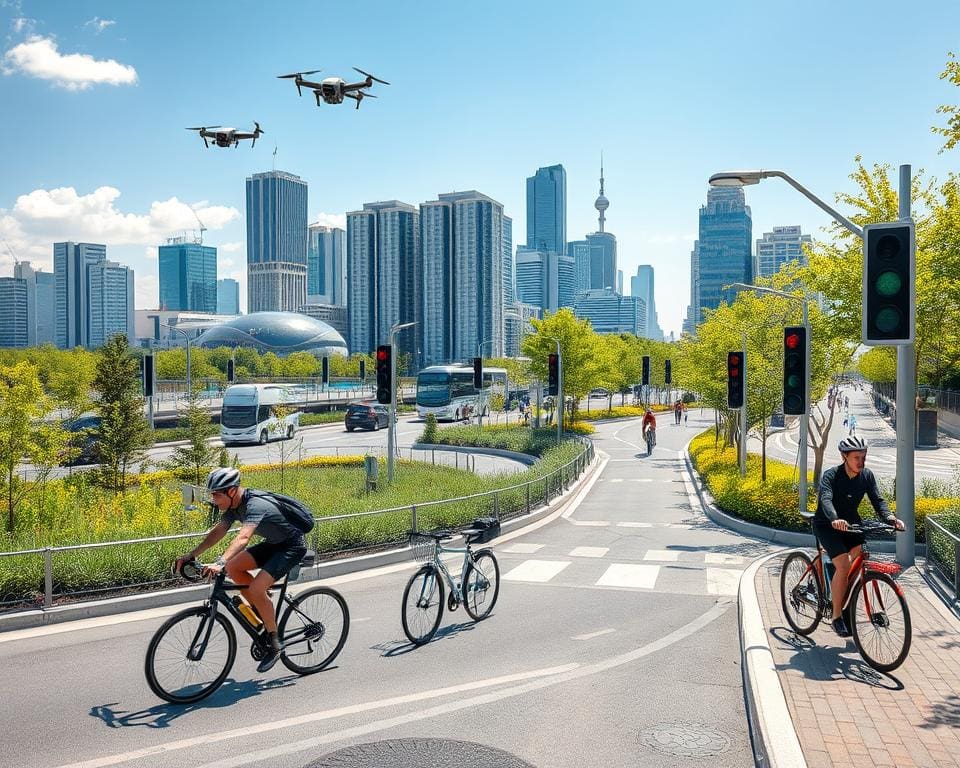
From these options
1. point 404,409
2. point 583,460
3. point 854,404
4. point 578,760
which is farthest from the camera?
point 854,404

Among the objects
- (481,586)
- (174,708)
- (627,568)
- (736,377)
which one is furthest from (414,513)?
(736,377)

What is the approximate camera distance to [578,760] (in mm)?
5410

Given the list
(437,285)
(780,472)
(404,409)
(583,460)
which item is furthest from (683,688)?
(437,285)

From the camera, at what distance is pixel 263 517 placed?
659 centimetres

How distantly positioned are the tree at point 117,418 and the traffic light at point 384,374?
6.24 m

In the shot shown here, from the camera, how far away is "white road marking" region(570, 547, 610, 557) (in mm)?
14234

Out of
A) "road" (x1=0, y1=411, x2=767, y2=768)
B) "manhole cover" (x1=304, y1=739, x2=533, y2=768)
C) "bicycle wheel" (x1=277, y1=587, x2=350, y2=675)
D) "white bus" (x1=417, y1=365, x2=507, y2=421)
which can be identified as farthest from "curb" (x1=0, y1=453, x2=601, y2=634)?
"white bus" (x1=417, y1=365, x2=507, y2=421)

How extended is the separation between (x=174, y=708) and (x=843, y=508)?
5923 mm

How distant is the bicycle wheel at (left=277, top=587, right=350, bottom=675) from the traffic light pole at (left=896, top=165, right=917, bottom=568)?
785cm

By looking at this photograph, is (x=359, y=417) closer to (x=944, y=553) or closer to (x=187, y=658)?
(x=944, y=553)

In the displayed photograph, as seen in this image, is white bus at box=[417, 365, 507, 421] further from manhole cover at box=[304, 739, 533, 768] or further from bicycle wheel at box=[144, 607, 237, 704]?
manhole cover at box=[304, 739, 533, 768]

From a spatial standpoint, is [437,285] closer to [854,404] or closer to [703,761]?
[854,404]

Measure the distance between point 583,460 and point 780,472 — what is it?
7131 millimetres

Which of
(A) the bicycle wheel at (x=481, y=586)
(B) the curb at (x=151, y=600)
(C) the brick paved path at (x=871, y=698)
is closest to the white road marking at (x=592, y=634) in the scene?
(A) the bicycle wheel at (x=481, y=586)
